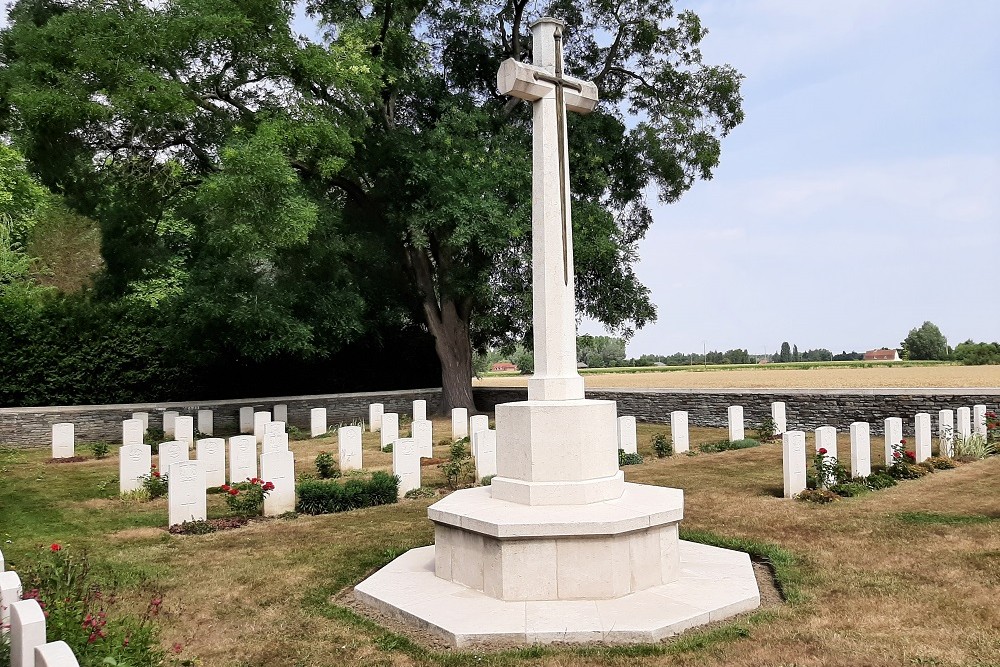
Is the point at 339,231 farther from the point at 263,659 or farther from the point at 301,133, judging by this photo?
→ the point at 263,659

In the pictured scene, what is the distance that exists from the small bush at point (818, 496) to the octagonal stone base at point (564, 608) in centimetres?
334

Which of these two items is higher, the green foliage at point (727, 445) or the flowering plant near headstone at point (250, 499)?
the flowering plant near headstone at point (250, 499)

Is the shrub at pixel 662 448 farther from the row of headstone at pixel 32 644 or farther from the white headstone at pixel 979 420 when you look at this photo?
the row of headstone at pixel 32 644

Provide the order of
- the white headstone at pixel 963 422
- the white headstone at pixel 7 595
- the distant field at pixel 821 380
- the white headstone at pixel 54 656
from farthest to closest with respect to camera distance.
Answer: the distant field at pixel 821 380 < the white headstone at pixel 963 422 < the white headstone at pixel 7 595 < the white headstone at pixel 54 656

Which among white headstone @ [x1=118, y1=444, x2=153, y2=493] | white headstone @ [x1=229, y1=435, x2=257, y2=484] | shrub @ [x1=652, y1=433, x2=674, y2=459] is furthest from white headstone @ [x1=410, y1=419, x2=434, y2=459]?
shrub @ [x1=652, y1=433, x2=674, y2=459]

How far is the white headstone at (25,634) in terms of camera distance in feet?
9.64

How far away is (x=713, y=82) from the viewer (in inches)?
819

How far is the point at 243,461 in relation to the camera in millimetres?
10500

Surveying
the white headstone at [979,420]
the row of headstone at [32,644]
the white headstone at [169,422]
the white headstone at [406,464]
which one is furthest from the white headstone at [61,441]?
the white headstone at [979,420]

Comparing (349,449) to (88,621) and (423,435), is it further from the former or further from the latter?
(88,621)

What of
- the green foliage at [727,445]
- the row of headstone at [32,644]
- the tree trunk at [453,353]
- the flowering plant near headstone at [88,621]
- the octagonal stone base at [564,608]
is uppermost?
the tree trunk at [453,353]

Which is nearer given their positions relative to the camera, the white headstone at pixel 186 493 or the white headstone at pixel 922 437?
the white headstone at pixel 186 493

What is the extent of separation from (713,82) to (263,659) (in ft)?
67.5

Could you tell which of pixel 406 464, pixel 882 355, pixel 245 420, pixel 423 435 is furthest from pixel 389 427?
pixel 882 355
